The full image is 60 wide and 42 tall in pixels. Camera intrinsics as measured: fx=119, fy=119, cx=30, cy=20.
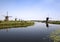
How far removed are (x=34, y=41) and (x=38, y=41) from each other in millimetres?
650

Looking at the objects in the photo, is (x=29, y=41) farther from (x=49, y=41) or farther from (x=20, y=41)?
(x=49, y=41)

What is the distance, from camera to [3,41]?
768 inches

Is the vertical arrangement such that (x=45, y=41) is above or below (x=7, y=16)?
below

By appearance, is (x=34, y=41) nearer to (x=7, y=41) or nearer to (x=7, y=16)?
(x=7, y=41)

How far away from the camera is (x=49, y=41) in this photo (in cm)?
1908

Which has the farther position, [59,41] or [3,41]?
[3,41]

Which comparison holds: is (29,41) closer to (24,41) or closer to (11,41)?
(24,41)

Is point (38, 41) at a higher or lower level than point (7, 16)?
lower

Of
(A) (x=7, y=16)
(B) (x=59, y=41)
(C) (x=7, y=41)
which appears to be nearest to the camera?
(B) (x=59, y=41)

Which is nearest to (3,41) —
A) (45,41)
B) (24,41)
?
(24,41)

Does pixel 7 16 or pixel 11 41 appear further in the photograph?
pixel 7 16

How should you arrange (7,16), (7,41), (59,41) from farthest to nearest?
(7,16), (7,41), (59,41)

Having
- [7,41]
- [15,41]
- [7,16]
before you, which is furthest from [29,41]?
[7,16]

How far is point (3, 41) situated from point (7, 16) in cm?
5302
